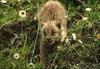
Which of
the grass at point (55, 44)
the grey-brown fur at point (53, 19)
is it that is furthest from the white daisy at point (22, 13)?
the grey-brown fur at point (53, 19)

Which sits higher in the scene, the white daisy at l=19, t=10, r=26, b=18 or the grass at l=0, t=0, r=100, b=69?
the white daisy at l=19, t=10, r=26, b=18

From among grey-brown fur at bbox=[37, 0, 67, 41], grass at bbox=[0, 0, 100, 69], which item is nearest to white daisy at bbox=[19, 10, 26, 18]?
grass at bbox=[0, 0, 100, 69]

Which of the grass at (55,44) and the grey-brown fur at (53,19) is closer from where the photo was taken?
the grass at (55,44)

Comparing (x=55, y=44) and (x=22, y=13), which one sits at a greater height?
(x=22, y=13)

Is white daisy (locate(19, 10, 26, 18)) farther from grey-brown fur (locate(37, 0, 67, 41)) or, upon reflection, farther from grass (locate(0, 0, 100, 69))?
grey-brown fur (locate(37, 0, 67, 41))

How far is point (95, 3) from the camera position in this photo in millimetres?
6254

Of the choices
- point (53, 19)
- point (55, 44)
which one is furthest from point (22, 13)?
point (55, 44)

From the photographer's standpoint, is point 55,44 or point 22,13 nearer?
point 55,44

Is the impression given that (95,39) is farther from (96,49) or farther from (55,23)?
(55,23)

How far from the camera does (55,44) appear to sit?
5.77 metres

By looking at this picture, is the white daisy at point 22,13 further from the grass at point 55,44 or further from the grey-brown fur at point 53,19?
the grey-brown fur at point 53,19

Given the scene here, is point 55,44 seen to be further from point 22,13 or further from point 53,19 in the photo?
point 22,13

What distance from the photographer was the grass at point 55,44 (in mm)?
5484

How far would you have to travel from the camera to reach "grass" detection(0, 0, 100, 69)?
548 cm
